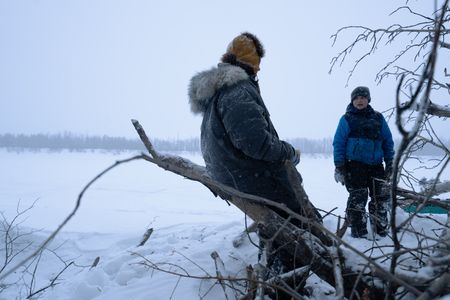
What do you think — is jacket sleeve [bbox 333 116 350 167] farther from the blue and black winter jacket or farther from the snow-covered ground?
the snow-covered ground

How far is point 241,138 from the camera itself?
213cm

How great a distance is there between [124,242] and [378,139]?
4.24m

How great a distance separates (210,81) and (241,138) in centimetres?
50

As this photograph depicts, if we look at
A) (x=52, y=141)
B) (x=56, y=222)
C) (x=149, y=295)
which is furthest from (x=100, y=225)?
(x=52, y=141)

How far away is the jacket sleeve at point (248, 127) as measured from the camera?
211 centimetres

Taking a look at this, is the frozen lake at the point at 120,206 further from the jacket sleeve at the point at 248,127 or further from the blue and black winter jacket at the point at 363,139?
the jacket sleeve at the point at 248,127

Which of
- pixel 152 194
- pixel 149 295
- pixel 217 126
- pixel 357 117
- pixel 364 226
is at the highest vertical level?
pixel 357 117

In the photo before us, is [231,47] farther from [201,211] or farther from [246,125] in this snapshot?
[201,211]

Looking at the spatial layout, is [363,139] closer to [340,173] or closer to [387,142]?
[387,142]

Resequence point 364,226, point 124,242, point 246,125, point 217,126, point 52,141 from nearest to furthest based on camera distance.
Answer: point 246,125 < point 217,126 < point 364,226 < point 124,242 < point 52,141

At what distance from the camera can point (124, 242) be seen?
5.63m

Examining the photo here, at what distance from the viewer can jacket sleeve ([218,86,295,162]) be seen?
6.93ft

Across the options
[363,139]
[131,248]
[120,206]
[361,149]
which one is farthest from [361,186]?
→ [120,206]

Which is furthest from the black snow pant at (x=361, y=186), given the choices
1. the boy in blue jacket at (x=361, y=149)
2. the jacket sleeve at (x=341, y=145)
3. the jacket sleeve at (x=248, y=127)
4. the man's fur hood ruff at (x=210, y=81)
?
the man's fur hood ruff at (x=210, y=81)
